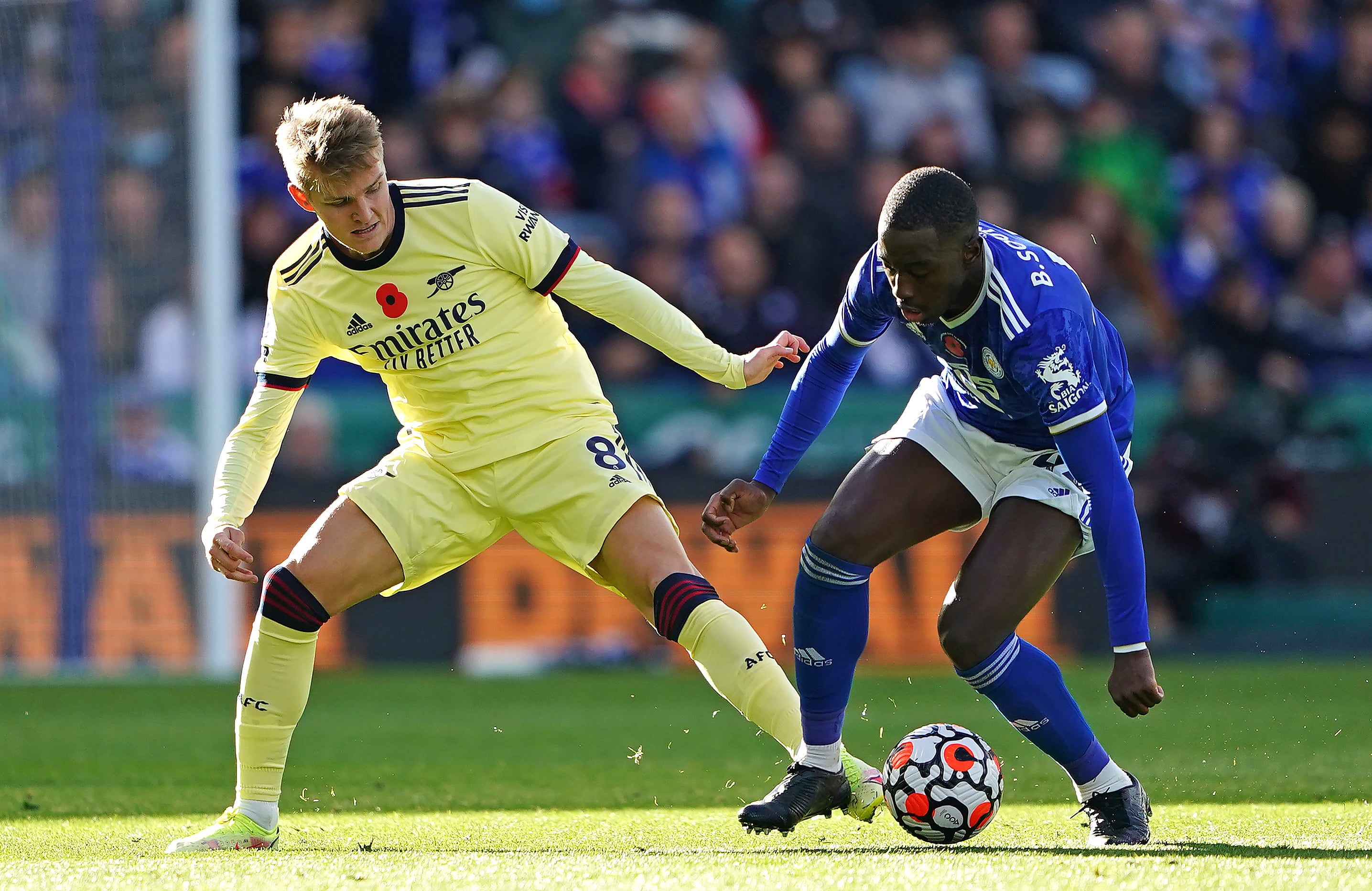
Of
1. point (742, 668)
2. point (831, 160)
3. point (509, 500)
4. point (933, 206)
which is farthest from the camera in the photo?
point (831, 160)

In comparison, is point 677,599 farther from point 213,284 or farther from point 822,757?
point 213,284

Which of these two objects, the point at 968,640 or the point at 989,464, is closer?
the point at 968,640

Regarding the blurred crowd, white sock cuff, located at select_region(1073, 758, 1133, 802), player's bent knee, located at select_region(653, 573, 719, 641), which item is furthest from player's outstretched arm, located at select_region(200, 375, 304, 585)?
the blurred crowd

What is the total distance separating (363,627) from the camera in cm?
1123

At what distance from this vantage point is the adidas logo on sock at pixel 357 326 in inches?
186

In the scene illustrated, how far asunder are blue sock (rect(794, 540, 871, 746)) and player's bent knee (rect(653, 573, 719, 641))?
0.96ft

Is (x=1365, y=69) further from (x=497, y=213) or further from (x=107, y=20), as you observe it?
(x=497, y=213)

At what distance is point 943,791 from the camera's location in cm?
433

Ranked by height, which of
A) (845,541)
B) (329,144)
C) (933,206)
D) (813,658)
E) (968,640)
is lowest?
(813,658)

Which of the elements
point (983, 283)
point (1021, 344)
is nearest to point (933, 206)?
point (983, 283)

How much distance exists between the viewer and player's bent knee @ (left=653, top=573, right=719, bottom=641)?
15.1 ft

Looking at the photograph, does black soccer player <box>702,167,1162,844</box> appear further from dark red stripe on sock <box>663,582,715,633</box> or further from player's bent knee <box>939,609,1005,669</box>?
dark red stripe on sock <box>663,582,715,633</box>

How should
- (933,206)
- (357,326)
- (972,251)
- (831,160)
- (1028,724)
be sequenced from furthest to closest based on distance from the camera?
(831,160)
(357,326)
(1028,724)
(972,251)
(933,206)

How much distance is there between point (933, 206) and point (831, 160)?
373 inches
